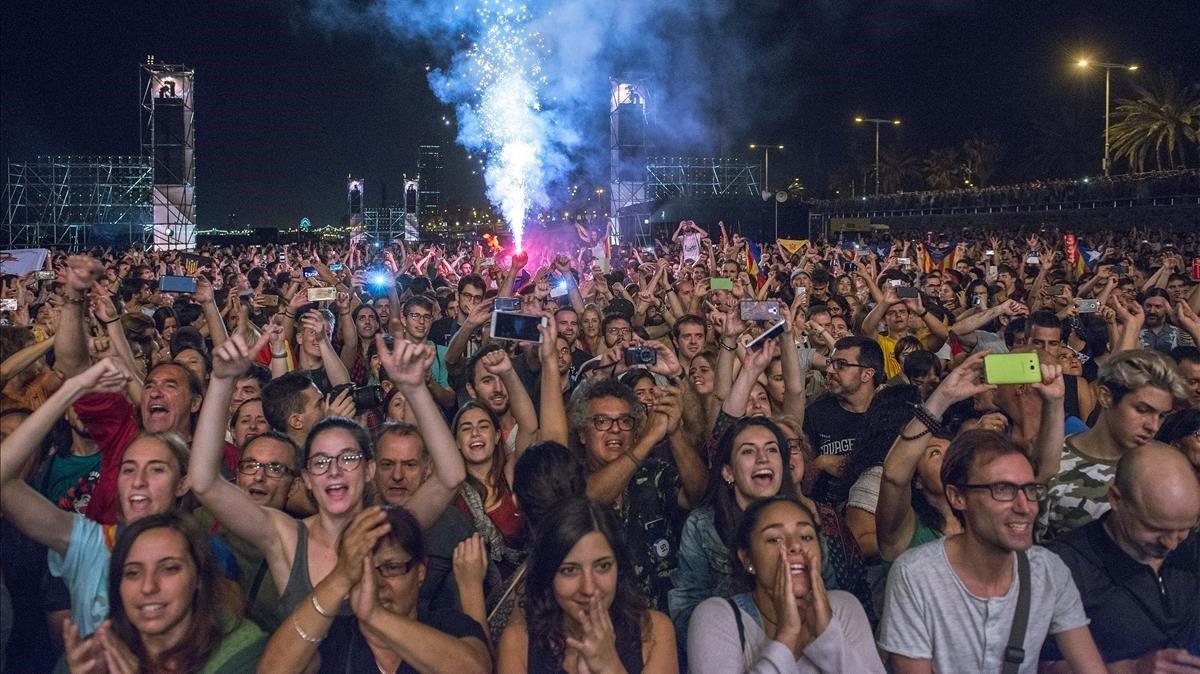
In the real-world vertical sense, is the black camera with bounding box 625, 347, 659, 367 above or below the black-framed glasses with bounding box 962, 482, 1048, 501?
above

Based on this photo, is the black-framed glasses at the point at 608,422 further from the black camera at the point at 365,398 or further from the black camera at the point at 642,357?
the black camera at the point at 365,398

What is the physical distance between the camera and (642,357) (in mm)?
6297

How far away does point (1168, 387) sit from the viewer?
5.00 metres

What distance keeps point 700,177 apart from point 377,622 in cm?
4005

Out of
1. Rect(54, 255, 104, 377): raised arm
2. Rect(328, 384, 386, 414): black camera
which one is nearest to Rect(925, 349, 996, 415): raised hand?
Rect(328, 384, 386, 414): black camera

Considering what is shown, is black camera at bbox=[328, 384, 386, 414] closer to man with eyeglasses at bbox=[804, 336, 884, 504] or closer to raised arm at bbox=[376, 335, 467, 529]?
raised arm at bbox=[376, 335, 467, 529]

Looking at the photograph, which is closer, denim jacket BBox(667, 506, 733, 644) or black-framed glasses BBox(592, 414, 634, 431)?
denim jacket BBox(667, 506, 733, 644)

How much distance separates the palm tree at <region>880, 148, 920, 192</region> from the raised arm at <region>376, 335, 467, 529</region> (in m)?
71.2

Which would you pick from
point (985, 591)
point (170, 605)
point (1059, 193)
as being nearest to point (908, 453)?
point (985, 591)

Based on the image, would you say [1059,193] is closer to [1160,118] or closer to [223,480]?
[1160,118]

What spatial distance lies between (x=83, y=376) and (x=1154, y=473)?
11.9 feet

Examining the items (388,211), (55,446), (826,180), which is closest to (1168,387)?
(55,446)

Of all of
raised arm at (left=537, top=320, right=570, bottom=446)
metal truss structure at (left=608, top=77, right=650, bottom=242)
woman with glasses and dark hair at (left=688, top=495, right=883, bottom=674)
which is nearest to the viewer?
woman with glasses and dark hair at (left=688, top=495, right=883, bottom=674)

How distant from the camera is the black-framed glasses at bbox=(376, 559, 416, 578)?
3.64m
